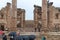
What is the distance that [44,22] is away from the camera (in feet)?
83.8

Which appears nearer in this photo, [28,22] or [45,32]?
[45,32]

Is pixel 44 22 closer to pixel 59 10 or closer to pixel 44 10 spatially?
pixel 44 10

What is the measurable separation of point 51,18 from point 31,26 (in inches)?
200

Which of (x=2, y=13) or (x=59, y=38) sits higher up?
(x=2, y=13)

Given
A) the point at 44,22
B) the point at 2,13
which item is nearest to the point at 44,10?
the point at 44,22

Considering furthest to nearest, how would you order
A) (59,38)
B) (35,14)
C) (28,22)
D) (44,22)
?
(28,22) < (35,14) < (44,22) < (59,38)

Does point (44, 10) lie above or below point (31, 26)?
above

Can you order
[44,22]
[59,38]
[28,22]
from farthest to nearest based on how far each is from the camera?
1. [28,22]
2. [44,22]
3. [59,38]

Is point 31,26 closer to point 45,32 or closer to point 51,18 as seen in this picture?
point 51,18

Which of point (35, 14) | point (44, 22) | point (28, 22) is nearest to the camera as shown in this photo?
point (44, 22)

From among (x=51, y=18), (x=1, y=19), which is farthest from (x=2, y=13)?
(x=51, y=18)

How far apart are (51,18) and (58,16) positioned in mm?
2006

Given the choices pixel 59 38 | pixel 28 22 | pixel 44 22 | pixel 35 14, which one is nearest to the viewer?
pixel 59 38

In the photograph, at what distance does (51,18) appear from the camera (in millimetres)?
44344
